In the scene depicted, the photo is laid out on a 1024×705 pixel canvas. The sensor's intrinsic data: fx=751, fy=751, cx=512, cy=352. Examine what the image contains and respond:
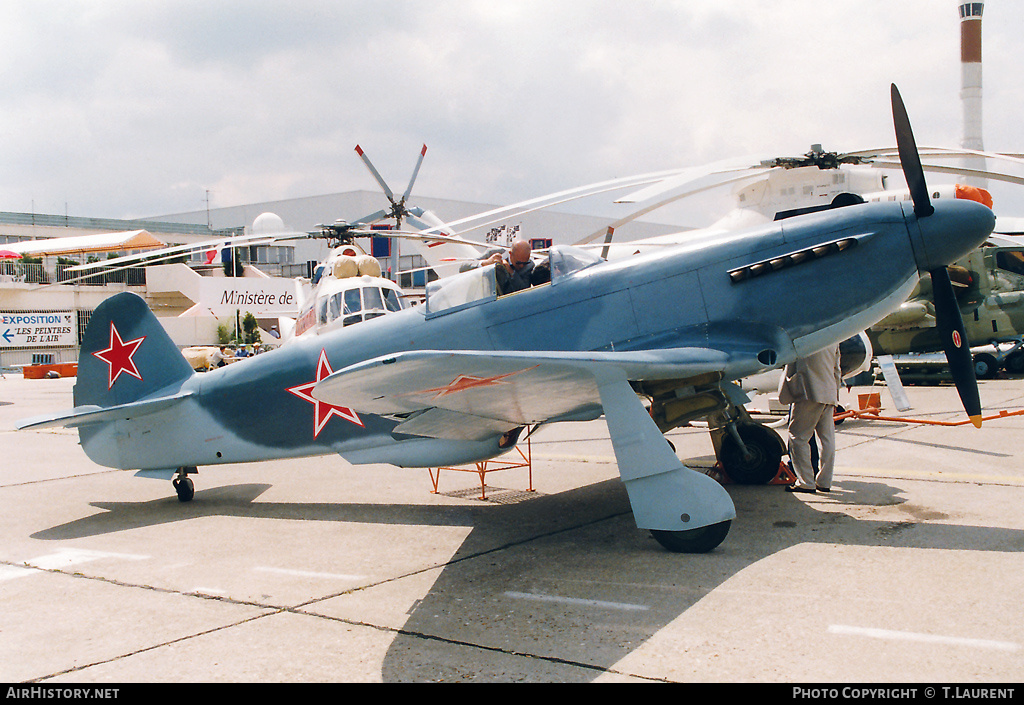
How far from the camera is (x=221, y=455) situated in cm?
749

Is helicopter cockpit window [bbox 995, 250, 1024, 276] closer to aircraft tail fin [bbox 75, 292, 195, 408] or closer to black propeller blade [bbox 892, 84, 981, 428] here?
black propeller blade [bbox 892, 84, 981, 428]

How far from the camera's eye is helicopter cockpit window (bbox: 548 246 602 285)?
6.08 meters

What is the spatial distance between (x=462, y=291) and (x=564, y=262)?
2.95 ft

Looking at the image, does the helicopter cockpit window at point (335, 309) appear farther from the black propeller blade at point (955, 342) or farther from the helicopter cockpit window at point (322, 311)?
the black propeller blade at point (955, 342)

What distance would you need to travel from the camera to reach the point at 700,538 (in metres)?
4.93

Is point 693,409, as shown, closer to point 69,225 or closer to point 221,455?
point 221,455

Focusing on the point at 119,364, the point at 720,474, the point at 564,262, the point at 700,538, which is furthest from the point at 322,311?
the point at 700,538

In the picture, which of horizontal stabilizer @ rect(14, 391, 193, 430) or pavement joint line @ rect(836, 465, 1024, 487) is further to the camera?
horizontal stabilizer @ rect(14, 391, 193, 430)

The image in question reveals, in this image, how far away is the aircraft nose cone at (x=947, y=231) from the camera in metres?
5.44

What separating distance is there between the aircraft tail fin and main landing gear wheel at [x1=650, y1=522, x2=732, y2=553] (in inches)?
220

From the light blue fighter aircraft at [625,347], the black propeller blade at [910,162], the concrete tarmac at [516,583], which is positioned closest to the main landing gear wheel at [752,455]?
the concrete tarmac at [516,583]

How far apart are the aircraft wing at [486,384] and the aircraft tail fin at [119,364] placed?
3744 millimetres

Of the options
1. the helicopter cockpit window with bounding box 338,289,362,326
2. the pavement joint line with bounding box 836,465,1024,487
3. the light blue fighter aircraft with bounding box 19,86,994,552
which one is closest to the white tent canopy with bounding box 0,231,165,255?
the helicopter cockpit window with bounding box 338,289,362,326
